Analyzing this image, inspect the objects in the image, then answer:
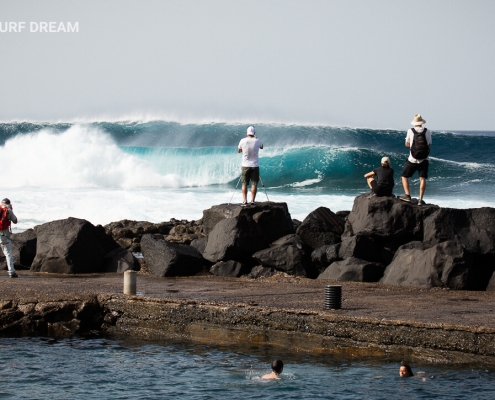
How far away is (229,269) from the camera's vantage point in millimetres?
15344

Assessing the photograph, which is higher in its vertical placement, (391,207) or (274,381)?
(391,207)

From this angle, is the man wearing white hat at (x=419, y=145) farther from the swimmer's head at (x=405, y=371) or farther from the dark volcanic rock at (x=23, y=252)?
the dark volcanic rock at (x=23, y=252)

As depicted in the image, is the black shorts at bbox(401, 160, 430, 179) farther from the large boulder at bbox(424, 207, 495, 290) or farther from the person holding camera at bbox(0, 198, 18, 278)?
the person holding camera at bbox(0, 198, 18, 278)

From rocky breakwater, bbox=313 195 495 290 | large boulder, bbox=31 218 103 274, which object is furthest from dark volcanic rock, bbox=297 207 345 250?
large boulder, bbox=31 218 103 274

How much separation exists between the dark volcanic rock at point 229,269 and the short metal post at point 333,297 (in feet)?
13.9

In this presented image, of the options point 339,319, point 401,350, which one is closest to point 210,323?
point 339,319

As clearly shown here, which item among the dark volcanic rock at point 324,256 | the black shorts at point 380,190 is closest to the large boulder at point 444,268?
the dark volcanic rock at point 324,256

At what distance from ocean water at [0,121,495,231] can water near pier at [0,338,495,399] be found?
1517cm

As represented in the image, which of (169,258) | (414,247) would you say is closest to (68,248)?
(169,258)

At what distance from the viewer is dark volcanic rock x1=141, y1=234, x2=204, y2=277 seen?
15.1 meters

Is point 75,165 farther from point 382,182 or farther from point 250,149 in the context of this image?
point 382,182

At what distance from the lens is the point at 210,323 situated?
11539mm

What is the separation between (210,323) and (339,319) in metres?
1.95

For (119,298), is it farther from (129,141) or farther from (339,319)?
(129,141)
